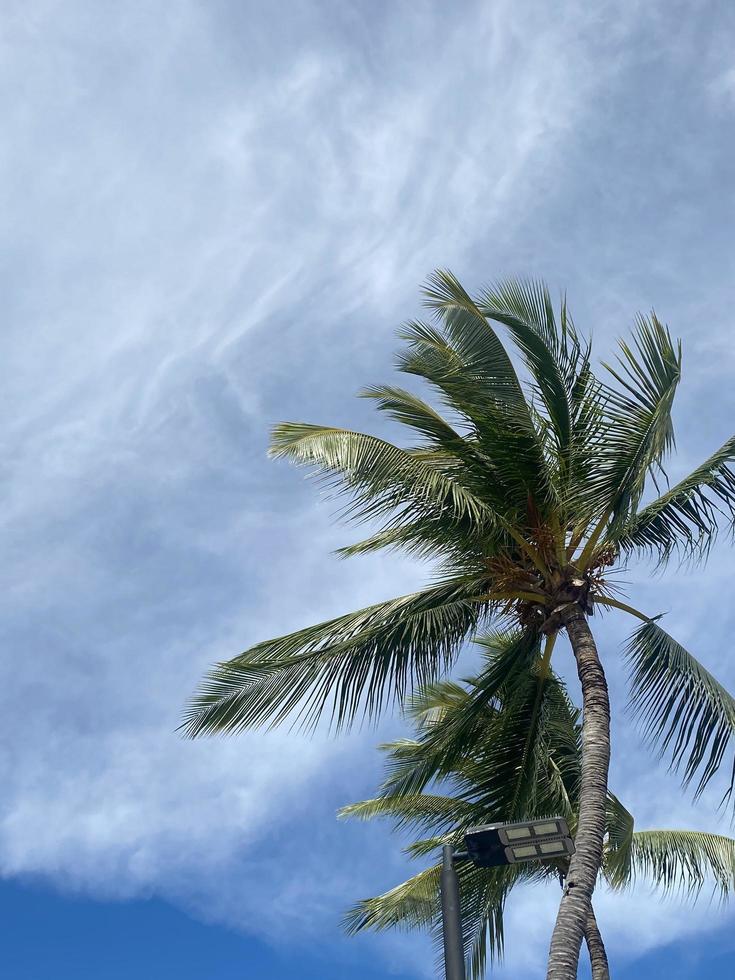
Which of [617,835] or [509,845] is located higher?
[617,835]

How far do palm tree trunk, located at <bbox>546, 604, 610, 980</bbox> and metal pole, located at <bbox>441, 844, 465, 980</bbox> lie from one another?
172 cm

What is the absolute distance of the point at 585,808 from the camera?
1034cm

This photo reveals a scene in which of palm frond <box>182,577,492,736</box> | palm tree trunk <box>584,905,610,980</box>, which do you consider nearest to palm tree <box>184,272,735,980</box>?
palm frond <box>182,577,492,736</box>

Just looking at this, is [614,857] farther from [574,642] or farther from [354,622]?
[354,622]

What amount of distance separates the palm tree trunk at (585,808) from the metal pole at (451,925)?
5.65 ft

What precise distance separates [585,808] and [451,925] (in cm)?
283

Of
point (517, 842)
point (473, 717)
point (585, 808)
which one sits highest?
point (473, 717)

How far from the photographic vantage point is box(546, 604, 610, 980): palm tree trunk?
30.5ft

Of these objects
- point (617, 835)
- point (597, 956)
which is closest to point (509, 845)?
point (617, 835)

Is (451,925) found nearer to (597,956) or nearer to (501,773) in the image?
(501,773)

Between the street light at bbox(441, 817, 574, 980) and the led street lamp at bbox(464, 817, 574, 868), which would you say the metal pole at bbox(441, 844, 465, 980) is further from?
the led street lamp at bbox(464, 817, 574, 868)

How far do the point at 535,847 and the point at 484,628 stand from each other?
4.28m

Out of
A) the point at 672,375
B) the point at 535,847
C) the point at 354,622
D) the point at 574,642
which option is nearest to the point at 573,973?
the point at 535,847

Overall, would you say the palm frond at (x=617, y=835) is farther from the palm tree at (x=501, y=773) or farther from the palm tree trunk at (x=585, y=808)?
the palm tree trunk at (x=585, y=808)
